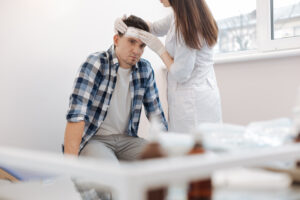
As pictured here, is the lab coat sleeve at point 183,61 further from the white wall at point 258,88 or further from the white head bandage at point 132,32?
the white wall at point 258,88

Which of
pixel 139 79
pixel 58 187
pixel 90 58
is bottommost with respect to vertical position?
pixel 58 187

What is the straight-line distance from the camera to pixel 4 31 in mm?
1423

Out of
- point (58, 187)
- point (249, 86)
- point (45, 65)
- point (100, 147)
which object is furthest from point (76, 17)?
point (249, 86)

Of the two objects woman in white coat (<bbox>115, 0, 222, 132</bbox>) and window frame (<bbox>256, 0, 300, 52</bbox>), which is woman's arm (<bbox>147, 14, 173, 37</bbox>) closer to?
woman in white coat (<bbox>115, 0, 222, 132</bbox>)

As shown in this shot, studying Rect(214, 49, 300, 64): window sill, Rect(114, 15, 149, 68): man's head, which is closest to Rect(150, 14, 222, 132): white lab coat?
Rect(114, 15, 149, 68): man's head

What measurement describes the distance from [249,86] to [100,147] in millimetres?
907

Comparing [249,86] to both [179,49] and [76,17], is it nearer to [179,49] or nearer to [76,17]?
[179,49]

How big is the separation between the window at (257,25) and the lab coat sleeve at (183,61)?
2.27 ft

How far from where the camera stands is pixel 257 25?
2004 millimetres

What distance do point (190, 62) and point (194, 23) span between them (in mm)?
159

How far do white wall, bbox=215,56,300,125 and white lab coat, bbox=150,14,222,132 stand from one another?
0.39 metres

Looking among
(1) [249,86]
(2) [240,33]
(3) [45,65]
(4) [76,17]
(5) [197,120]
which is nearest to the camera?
(5) [197,120]

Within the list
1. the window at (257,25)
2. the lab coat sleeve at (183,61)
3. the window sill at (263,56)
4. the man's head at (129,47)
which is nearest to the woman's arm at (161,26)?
the man's head at (129,47)

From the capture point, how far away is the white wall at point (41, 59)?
144cm
